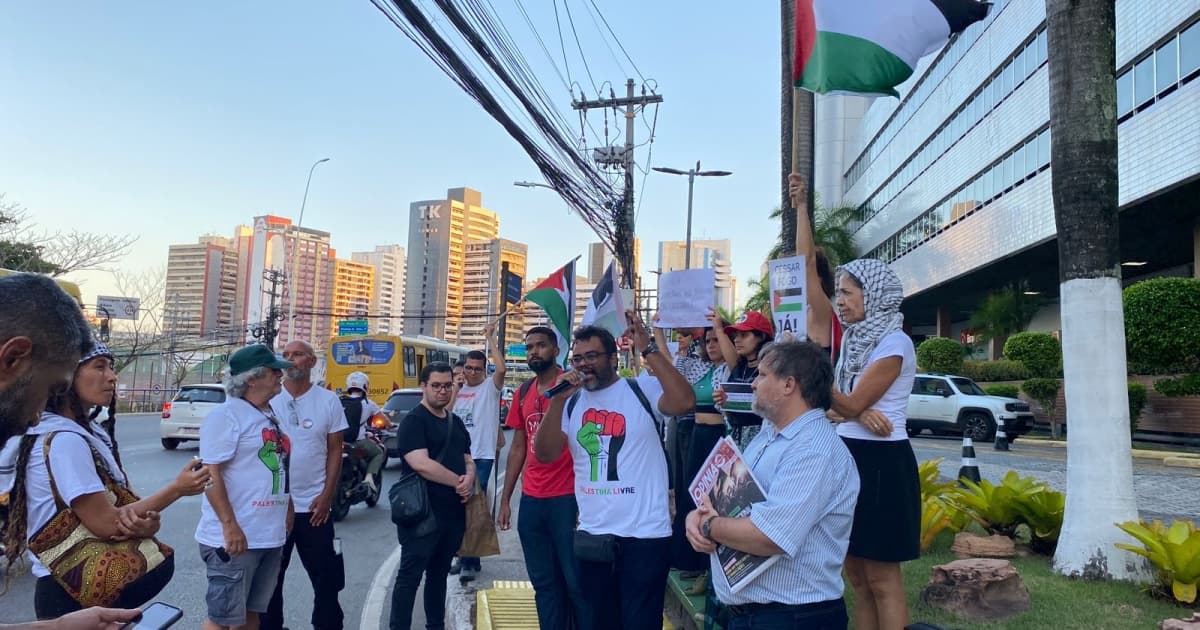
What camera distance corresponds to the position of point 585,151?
21828 mm

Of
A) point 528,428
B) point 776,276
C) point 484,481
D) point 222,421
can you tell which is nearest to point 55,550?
point 222,421

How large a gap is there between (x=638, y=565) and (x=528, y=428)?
1.33 metres

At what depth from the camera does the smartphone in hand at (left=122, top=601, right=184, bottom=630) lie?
6.38 ft

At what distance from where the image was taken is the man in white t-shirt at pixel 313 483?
4.81 metres

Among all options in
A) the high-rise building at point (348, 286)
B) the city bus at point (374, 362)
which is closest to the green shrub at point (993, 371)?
the city bus at point (374, 362)

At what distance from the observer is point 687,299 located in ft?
17.6

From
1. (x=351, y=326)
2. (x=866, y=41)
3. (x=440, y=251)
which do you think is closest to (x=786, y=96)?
(x=866, y=41)

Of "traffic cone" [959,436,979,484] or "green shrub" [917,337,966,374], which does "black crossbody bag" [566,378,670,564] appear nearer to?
"traffic cone" [959,436,979,484]

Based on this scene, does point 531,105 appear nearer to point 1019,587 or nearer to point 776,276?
point 776,276

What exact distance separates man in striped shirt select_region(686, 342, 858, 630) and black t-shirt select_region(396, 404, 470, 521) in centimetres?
268

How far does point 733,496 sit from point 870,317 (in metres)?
1.38

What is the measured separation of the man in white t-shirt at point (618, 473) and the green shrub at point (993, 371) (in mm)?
25248

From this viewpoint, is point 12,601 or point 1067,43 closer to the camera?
point 1067,43

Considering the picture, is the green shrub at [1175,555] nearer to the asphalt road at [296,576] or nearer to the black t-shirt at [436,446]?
the black t-shirt at [436,446]
